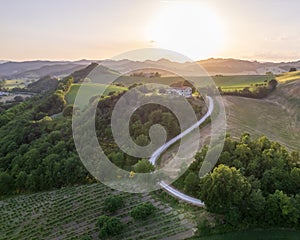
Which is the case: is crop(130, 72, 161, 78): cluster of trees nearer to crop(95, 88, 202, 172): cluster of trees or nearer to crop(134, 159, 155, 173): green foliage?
crop(95, 88, 202, 172): cluster of trees

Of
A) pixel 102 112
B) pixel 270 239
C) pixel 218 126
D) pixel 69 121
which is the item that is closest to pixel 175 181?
pixel 270 239

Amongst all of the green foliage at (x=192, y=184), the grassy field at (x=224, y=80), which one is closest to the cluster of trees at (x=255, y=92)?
the grassy field at (x=224, y=80)

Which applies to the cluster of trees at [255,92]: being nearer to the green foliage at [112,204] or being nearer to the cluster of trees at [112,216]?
the green foliage at [112,204]

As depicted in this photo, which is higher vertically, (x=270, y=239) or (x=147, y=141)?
(x=147, y=141)

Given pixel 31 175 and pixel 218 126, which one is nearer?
pixel 31 175

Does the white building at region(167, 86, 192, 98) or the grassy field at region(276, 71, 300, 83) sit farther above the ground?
the grassy field at region(276, 71, 300, 83)

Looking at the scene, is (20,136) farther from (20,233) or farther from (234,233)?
(234,233)

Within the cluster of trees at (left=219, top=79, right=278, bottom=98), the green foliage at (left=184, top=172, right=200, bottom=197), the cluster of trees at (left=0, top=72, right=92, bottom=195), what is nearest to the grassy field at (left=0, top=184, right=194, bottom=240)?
the cluster of trees at (left=0, top=72, right=92, bottom=195)
